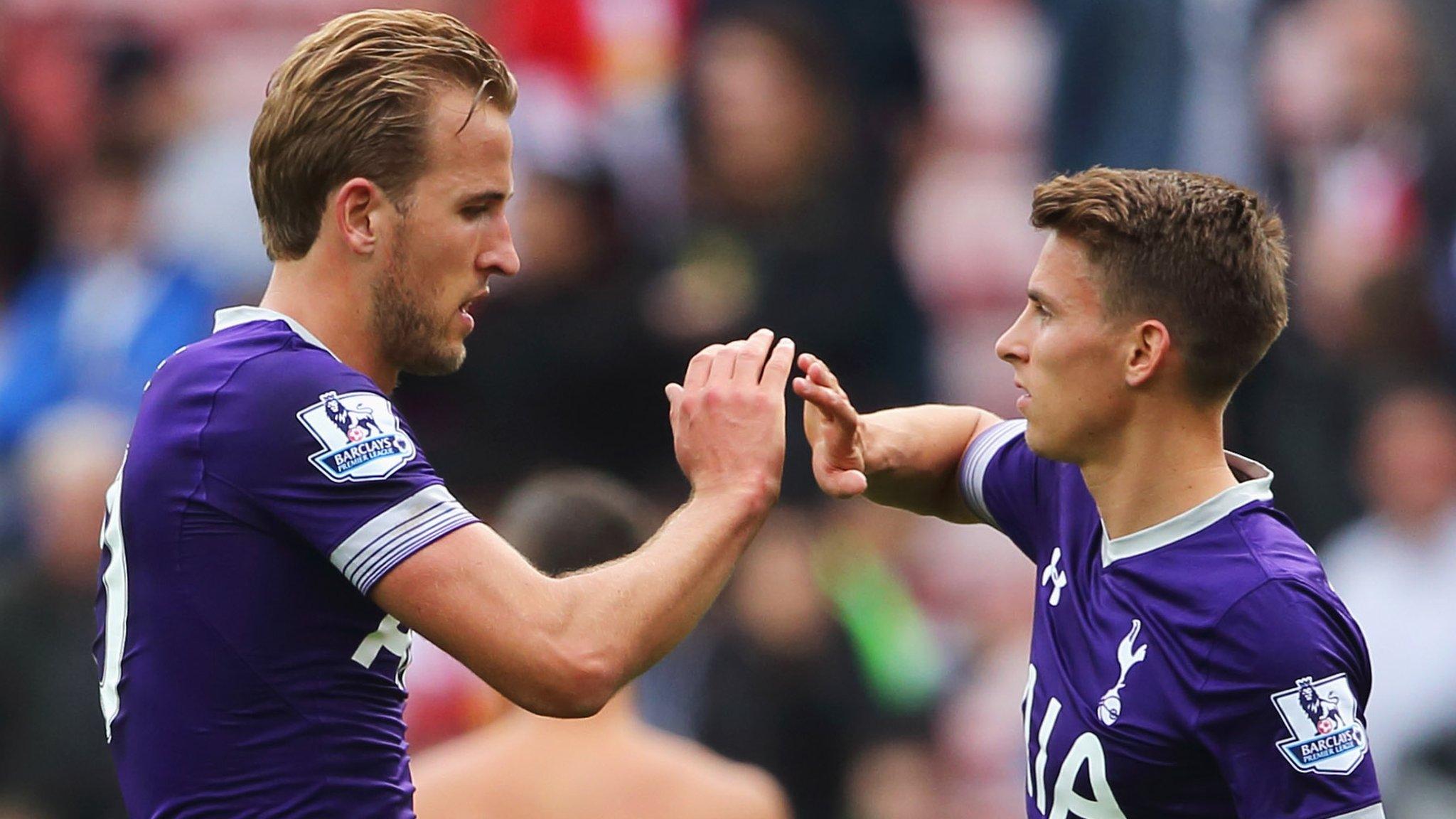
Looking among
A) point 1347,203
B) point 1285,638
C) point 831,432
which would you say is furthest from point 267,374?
point 1347,203

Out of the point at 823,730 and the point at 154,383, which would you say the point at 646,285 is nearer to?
the point at 823,730

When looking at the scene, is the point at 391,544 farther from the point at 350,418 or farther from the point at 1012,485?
the point at 1012,485

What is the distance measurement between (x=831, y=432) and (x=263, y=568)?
1249mm

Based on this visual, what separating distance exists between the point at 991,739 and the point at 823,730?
702mm

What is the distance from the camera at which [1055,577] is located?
3.94m

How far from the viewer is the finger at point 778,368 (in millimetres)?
3566

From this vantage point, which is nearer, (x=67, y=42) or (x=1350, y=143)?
(x=1350, y=143)

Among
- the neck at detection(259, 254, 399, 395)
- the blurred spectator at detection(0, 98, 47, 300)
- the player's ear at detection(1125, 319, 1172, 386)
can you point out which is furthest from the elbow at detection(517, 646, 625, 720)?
the blurred spectator at detection(0, 98, 47, 300)

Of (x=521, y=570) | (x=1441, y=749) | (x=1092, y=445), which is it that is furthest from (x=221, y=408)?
(x=1441, y=749)

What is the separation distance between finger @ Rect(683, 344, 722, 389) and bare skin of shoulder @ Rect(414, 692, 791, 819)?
1449mm

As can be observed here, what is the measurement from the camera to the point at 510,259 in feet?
11.5

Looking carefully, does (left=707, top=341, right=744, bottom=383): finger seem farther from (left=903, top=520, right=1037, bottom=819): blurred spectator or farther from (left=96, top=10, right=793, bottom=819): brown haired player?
(left=903, top=520, right=1037, bottom=819): blurred spectator

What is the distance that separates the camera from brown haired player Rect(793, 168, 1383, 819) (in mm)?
3314

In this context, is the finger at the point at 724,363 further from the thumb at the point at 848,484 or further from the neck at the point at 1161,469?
the neck at the point at 1161,469
